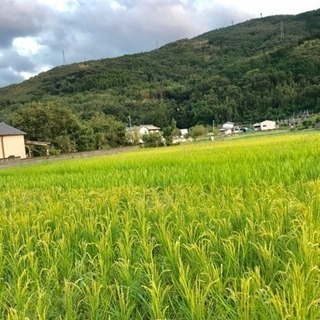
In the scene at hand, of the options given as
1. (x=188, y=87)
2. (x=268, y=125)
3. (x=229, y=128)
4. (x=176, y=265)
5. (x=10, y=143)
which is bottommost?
(x=176, y=265)

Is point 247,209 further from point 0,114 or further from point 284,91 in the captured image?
point 284,91

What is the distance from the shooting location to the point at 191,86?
3708 inches

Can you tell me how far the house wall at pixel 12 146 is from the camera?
33031 millimetres

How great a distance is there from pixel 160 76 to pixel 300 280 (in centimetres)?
11146

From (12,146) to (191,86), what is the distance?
6525cm

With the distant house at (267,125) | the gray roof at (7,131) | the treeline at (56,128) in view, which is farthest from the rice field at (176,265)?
the distant house at (267,125)

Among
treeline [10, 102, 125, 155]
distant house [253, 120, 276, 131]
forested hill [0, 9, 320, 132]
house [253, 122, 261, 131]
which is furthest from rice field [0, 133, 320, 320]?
house [253, 122, 261, 131]

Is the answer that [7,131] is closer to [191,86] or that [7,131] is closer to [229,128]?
[229,128]

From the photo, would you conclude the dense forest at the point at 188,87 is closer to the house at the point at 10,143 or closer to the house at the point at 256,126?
the house at the point at 256,126

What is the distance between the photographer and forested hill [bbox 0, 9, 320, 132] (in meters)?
79.4

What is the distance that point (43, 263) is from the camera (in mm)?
2891

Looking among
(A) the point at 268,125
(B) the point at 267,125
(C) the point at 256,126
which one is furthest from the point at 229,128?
(A) the point at 268,125

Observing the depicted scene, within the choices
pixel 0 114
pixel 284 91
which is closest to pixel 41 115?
pixel 0 114

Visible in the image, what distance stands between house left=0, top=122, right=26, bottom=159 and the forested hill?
29.1 m
